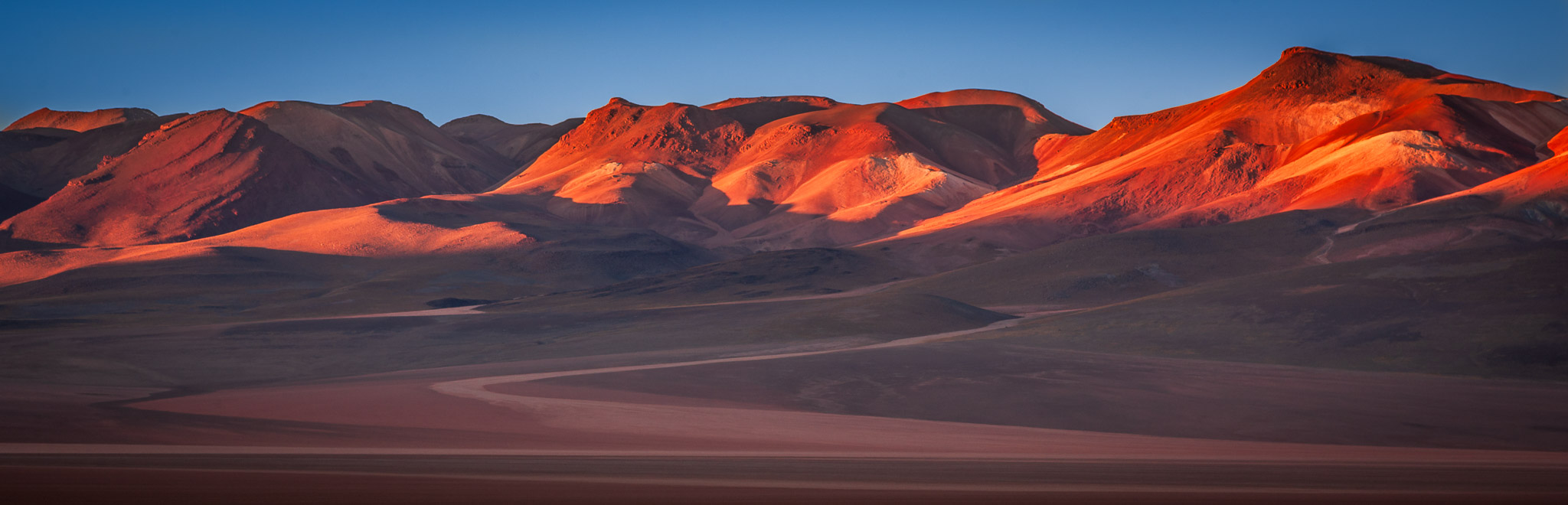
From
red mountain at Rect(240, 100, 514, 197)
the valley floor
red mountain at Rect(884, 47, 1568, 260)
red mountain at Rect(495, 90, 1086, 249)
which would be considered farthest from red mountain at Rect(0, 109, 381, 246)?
the valley floor

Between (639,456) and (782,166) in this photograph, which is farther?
(782,166)

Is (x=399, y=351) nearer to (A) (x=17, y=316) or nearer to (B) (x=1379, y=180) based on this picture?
(A) (x=17, y=316)

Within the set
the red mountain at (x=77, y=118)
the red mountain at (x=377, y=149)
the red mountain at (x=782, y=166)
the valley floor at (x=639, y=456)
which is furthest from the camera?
the red mountain at (x=77, y=118)

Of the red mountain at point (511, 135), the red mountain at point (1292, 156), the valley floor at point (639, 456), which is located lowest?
the valley floor at point (639, 456)

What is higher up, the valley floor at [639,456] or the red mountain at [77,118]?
the red mountain at [77,118]

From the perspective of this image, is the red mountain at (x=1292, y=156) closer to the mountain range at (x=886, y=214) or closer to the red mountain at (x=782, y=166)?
the mountain range at (x=886, y=214)

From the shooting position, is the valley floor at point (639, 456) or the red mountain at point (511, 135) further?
the red mountain at point (511, 135)

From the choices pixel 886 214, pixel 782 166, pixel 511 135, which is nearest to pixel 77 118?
pixel 511 135

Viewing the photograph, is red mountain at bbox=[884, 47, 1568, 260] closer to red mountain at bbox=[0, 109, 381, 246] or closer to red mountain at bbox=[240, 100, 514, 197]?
red mountain at bbox=[0, 109, 381, 246]

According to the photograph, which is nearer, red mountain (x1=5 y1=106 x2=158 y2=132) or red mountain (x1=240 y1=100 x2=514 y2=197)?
red mountain (x1=240 y1=100 x2=514 y2=197)

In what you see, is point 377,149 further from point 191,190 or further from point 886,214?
point 886,214

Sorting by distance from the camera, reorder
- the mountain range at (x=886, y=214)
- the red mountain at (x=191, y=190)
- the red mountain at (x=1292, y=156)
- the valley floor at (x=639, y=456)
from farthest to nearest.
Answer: the red mountain at (x=191, y=190) → the red mountain at (x=1292, y=156) → the mountain range at (x=886, y=214) → the valley floor at (x=639, y=456)

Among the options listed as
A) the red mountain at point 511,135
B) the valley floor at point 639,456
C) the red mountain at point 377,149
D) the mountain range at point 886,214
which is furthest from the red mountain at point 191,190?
the valley floor at point 639,456

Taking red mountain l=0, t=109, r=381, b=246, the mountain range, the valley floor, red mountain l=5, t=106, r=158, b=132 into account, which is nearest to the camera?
the valley floor
